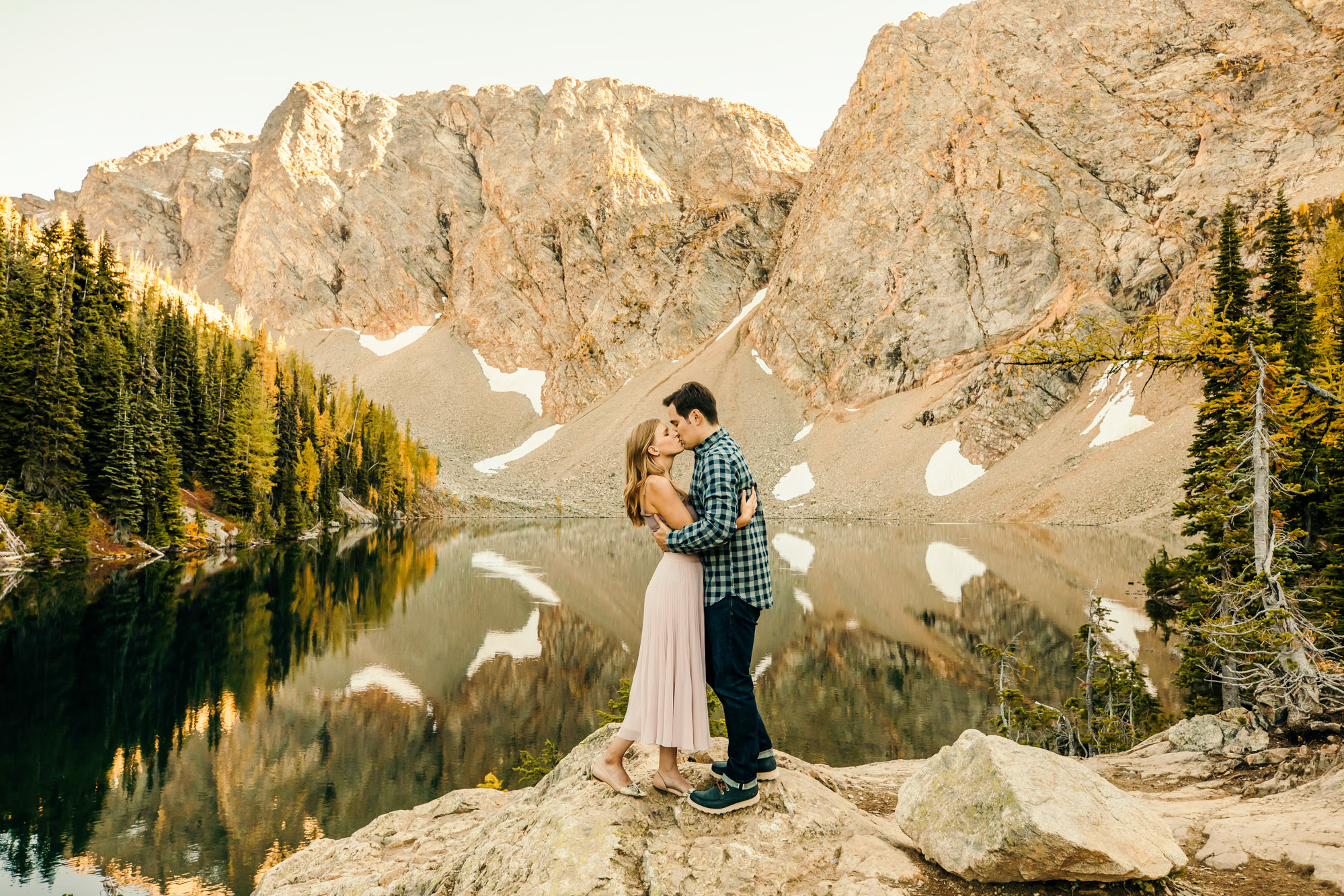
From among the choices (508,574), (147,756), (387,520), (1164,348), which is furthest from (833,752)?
(387,520)

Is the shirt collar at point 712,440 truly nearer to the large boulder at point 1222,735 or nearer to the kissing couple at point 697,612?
the kissing couple at point 697,612

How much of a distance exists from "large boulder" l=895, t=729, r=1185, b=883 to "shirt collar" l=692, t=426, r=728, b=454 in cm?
280

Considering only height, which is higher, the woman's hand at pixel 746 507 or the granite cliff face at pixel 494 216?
the granite cliff face at pixel 494 216

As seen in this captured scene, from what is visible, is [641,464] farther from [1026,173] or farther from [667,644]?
[1026,173]

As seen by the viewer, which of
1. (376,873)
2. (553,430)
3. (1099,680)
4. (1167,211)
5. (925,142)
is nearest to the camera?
(376,873)

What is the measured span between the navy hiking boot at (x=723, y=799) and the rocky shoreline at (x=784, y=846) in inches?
3.1

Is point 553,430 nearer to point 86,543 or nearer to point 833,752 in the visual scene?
point 86,543

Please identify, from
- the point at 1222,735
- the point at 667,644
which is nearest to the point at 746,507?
the point at 667,644

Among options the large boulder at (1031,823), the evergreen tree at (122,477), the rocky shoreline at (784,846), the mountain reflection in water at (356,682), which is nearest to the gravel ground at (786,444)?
the mountain reflection in water at (356,682)

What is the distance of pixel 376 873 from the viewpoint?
20.1 ft

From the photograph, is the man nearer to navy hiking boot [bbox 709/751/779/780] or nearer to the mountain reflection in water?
navy hiking boot [bbox 709/751/779/780]

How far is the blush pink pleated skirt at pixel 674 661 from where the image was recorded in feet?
16.1

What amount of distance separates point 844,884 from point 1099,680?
11.8 metres

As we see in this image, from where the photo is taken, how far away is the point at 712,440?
16.7ft
